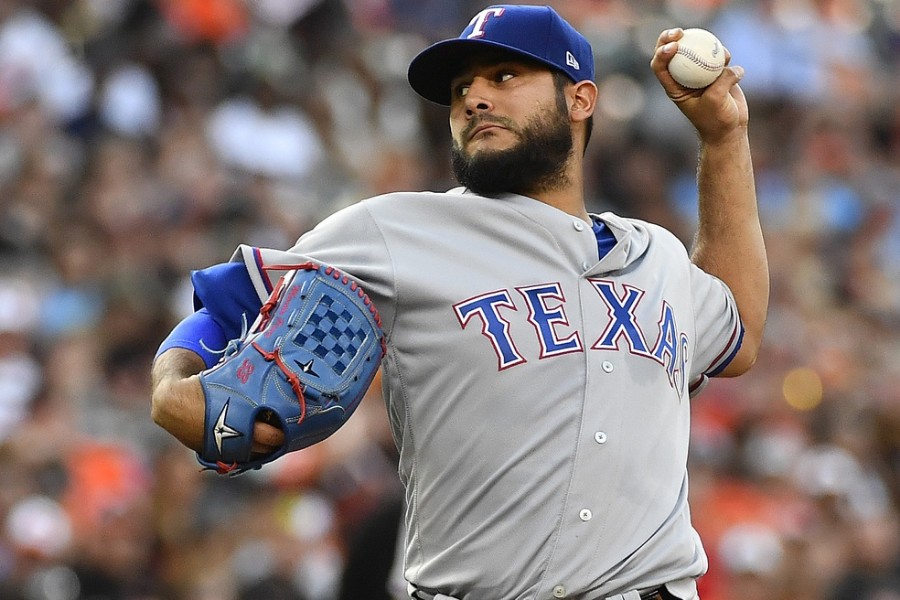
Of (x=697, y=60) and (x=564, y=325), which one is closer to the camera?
(x=564, y=325)

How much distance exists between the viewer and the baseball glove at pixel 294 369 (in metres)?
2.90

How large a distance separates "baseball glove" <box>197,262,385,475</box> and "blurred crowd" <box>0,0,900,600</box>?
2238mm

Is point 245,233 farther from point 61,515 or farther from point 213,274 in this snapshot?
point 213,274

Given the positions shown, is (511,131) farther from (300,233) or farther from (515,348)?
(300,233)

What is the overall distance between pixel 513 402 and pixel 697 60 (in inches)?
38.1

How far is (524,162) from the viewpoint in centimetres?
339

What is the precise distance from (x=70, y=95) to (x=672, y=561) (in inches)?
243

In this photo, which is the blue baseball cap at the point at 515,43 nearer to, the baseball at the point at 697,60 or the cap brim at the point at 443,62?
the cap brim at the point at 443,62

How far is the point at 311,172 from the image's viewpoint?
30.7 ft

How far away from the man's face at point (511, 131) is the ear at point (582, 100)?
0.17ft

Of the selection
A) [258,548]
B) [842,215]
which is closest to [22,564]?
[258,548]

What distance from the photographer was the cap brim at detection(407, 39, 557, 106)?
3391 millimetres

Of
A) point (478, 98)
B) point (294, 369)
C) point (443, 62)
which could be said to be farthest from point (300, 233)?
point (294, 369)

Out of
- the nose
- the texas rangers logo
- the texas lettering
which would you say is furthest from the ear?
the texas rangers logo
